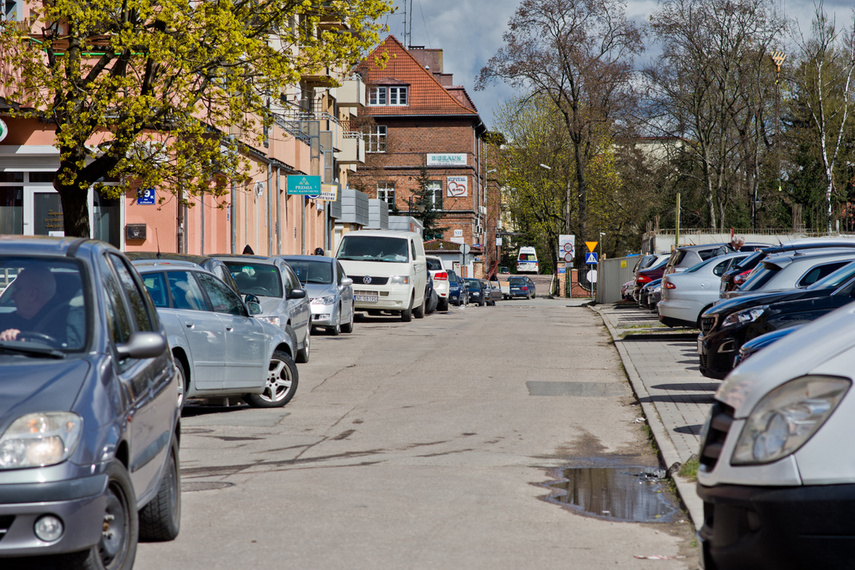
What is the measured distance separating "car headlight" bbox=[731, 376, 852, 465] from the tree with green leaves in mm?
14473

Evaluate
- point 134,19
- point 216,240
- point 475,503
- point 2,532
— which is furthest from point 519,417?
point 216,240

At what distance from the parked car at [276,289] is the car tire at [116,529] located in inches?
437

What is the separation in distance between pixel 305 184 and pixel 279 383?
83.7ft

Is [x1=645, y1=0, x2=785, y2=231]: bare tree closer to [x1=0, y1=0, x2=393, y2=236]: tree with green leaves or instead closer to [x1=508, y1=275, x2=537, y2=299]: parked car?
[x1=508, y1=275, x2=537, y2=299]: parked car

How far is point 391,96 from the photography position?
8350cm

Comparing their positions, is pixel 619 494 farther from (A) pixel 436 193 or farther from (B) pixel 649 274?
(A) pixel 436 193

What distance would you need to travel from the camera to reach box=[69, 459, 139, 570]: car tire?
444cm

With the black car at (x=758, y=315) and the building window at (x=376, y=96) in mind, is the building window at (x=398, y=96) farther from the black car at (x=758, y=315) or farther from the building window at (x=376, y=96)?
the black car at (x=758, y=315)

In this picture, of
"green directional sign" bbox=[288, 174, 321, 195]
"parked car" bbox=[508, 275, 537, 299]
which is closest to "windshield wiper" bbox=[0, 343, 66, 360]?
"green directional sign" bbox=[288, 174, 321, 195]

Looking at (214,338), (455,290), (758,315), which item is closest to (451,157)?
(455,290)

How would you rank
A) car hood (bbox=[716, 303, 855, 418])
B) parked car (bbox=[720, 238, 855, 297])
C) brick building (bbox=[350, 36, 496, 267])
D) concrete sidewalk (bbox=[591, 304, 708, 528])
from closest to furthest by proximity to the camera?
car hood (bbox=[716, 303, 855, 418])
concrete sidewalk (bbox=[591, 304, 708, 528])
parked car (bbox=[720, 238, 855, 297])
brick building (bbox=[350, 36, 496, 267])

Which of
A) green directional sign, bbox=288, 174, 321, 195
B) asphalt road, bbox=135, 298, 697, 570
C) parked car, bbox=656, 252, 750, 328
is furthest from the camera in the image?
green directional sign, bbox=288, 174, 321, 195

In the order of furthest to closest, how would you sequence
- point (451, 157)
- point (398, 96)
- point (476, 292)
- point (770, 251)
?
point (451, 157) < point (398, 96) < point (476, 292) < point (770, 251)

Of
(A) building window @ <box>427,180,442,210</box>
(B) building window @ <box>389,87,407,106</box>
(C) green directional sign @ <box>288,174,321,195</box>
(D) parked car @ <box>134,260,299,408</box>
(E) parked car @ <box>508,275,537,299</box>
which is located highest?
(B) building window @ <box>389,87,407,106</box>
